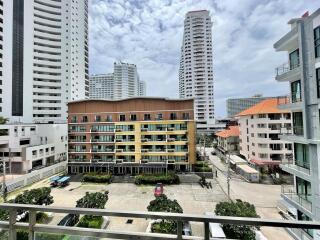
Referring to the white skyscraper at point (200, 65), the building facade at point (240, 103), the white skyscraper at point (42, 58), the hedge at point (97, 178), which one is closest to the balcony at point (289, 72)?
the hedge at point (97, 178)

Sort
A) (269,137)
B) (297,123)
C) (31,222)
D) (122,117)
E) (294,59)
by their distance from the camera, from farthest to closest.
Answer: (122,117) → (269,137) → (297,123) → (294,59) → (31,222)

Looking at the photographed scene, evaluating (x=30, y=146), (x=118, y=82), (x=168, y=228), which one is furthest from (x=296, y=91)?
(x=118, y=82)

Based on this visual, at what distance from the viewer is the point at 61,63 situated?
60375 mm

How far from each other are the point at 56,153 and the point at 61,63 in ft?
95.1

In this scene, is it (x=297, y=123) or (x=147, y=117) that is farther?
(x=147, y=117)

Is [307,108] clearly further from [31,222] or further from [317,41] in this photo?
[31,222]

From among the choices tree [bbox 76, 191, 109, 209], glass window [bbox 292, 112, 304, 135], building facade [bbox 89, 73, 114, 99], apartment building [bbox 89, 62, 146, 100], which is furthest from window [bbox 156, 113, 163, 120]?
building facade [bbox 89, 73, 114, 99]

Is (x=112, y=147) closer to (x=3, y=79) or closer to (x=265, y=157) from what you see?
(x=265, y=157)

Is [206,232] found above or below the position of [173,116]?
below

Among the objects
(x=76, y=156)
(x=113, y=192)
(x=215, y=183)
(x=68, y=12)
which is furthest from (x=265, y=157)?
(x=68, y=12)

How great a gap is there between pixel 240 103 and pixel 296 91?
95.8 meters

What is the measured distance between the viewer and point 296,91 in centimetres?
1262

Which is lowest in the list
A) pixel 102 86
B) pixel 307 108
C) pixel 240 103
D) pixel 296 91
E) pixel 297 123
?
pixel 297 123

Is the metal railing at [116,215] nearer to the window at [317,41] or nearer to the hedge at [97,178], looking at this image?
the window at [317,41]
